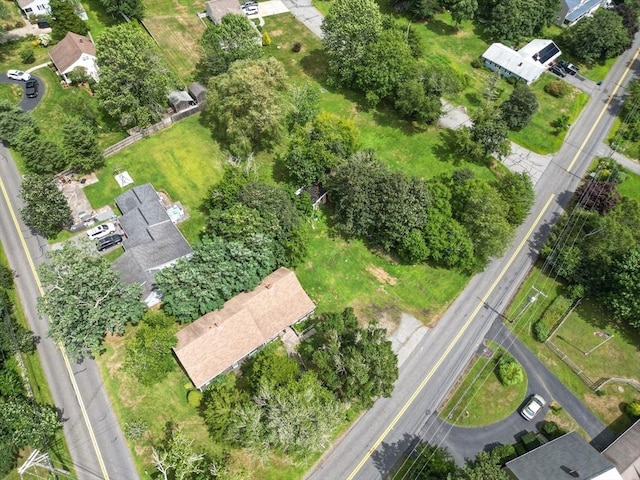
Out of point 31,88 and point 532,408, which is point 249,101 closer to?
point 31,88

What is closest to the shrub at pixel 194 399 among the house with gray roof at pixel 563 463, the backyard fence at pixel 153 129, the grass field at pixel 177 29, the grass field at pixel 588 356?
the house with gray roof at pixel 563 463

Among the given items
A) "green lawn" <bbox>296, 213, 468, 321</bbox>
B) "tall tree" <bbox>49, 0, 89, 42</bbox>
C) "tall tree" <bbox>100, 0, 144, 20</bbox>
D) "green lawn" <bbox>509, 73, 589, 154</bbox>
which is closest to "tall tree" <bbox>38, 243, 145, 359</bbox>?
"green lawn" <bbox>296, 213, 468, 321</bbox>

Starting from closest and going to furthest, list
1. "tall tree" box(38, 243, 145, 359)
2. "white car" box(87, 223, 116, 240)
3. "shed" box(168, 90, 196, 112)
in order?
"tall tree" box(38, 243, 145, 359), "white car" box(87, 223, 116, 240), "shed" box(168, 90, 196, 112)

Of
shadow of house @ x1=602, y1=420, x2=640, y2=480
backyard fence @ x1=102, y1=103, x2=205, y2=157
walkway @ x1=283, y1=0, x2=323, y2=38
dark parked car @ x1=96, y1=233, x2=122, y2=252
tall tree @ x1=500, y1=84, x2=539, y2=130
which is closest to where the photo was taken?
shadow of house @ x1=602, y1=420, x2=640, y2=480

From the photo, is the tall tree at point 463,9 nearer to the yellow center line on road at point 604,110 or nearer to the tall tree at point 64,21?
the yellow center line on road at point 604,110

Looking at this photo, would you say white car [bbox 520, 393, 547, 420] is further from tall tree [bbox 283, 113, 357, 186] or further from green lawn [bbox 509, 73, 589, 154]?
green lawn [bbox 509, 73, 589, 154]

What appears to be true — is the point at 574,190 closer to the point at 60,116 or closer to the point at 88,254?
the point at 88,254

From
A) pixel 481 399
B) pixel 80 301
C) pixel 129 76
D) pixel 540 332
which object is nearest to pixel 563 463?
pixel 481 399
